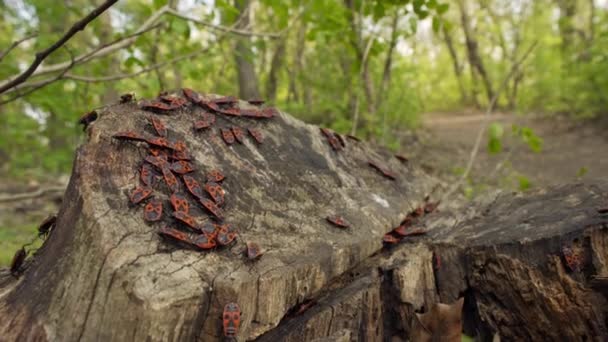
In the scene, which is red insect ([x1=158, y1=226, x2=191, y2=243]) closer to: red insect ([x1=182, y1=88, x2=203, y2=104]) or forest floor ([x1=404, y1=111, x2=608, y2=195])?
red insect ([x1=182, y1=88, x2=203, y2=104])

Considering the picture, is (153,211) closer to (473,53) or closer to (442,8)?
(442,8)

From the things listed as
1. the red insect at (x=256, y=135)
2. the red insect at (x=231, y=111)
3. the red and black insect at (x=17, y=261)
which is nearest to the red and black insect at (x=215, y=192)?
the red insect at (x=256, y=135)

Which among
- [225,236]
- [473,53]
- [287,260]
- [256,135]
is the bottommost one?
[287,260]

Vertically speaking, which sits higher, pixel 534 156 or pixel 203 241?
pixel 203 241

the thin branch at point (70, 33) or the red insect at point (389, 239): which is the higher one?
the thin branch at point (70, 33)

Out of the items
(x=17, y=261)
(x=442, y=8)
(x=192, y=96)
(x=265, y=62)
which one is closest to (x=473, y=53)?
(x=265, y=62)

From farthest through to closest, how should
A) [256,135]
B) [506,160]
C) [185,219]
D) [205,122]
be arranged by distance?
1. [506,160]
2. [256,135]
3. [205,122]
4. [185,219]

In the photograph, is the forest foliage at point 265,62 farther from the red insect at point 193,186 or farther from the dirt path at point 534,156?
the red insect at point 193,186
